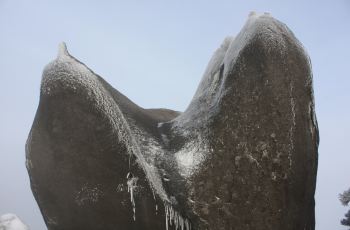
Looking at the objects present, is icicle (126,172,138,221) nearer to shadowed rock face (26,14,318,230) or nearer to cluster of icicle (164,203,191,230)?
shadowed rock face (26,14,318,230)

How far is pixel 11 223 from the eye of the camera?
39.5 feet

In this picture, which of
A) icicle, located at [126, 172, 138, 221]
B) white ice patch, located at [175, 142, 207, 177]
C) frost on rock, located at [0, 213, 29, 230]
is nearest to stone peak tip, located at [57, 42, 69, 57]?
icicle, located at [126, 172, 138, 221]

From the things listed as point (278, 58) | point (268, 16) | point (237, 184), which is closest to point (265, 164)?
point (237, 184)

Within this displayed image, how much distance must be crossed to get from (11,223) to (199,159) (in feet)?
34.7

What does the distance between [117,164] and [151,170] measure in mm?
384

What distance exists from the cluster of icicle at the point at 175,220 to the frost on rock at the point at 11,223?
1015 cm

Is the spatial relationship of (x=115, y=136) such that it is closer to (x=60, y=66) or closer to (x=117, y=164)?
(x=117, y=164)

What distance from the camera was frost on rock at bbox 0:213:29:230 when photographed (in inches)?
466

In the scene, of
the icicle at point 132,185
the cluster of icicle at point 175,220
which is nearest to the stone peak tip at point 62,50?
the icicle at point 132,185

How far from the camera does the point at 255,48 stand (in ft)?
11.9

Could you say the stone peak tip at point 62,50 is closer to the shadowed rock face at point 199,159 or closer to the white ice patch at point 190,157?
the shadowed rock face at point 199,159

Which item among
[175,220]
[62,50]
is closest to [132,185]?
[175,220]

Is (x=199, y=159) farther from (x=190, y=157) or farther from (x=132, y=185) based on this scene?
(x=132, y=185)

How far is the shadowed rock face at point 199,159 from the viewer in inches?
134
